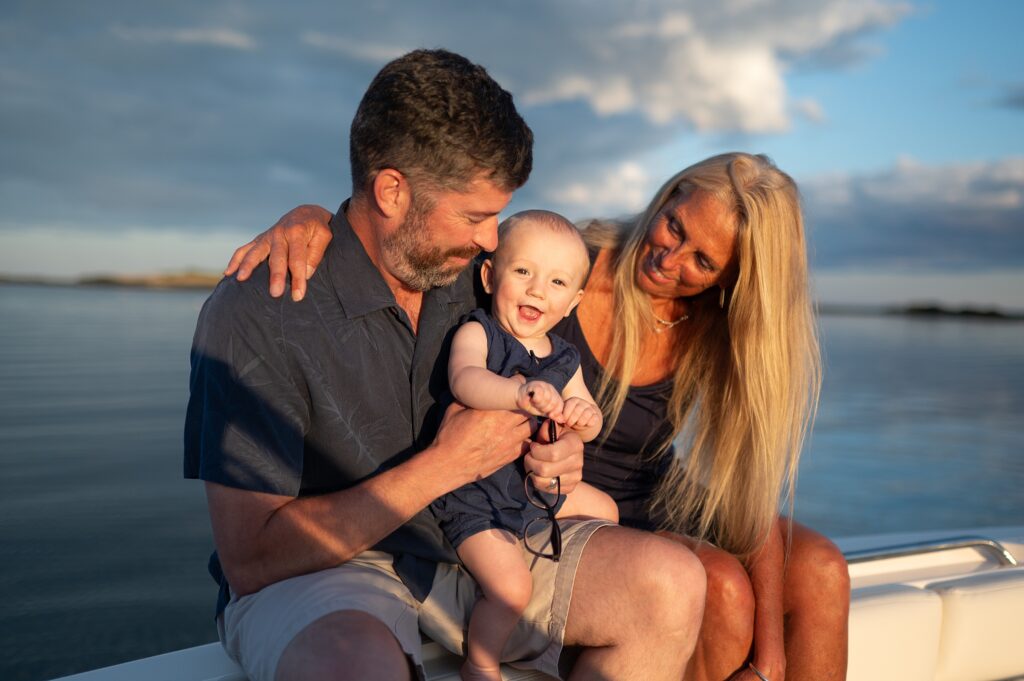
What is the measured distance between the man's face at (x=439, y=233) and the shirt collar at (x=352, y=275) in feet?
0.18

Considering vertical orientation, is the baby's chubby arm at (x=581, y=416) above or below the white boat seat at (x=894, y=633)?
above

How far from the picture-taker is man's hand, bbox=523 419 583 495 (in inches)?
65.2

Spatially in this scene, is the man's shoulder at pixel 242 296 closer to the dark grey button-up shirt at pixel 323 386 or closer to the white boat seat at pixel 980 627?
the dark grey button-up shirt at pixel 323 386

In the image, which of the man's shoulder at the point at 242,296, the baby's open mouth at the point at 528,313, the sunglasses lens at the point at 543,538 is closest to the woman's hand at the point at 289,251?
the man's shoulder at the point at 242,296

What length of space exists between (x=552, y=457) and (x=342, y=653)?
58 cm

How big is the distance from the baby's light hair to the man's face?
0.14 meters

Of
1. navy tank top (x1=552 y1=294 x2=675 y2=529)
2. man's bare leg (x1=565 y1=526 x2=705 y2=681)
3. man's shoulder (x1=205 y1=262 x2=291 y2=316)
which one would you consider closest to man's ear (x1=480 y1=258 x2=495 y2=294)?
navy tank top (x1=552 y1=294 x2=675 y2=529)

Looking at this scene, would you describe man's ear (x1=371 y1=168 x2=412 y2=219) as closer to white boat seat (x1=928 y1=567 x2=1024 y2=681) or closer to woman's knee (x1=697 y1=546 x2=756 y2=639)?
woman's knee (x1=697 y1=546 x2=756 y2=639)

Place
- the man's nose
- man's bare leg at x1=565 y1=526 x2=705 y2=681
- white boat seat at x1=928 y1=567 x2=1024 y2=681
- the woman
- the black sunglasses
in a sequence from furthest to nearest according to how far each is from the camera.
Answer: white boat seat at x1=928 y1=567 x2=1024 y2=681 → the woman → the man's nose → the black sunglasses → man's bare leg at x1=565 y1=526 x2=705 y2=681

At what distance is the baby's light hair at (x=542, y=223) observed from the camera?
189 cm

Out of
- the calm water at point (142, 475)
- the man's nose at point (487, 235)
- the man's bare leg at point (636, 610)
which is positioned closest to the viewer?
the man's bare leg at point (636, 610)

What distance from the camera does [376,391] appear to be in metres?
1.68

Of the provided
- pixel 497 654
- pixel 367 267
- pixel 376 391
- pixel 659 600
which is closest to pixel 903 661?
pixel 659 600

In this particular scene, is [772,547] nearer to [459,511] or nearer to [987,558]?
[459,511]
